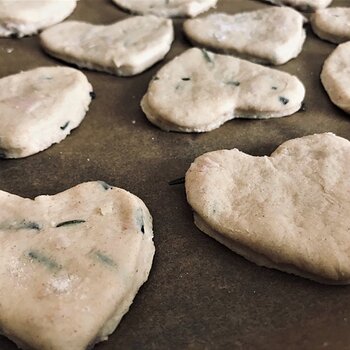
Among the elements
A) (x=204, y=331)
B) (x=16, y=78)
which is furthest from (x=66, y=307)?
(x=16, y=78)

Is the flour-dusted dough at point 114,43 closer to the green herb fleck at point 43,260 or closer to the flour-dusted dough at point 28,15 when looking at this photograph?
the flour-dusted dough at point 28,15

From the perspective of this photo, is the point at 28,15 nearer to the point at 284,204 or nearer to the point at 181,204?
the point at 181,204

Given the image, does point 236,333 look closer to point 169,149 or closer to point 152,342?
point 152,342

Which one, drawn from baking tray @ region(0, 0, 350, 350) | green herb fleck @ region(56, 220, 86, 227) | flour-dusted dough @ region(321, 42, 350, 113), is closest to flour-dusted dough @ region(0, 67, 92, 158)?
baking tray @ region(0, 0, 350, 350)

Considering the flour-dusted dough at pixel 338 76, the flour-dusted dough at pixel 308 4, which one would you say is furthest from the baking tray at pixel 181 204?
the flour-dusted dough at pixel 308 4

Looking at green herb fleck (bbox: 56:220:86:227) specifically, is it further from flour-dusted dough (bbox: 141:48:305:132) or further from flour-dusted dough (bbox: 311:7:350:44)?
flour-dusted dough (bbox: 311:7:350:44)
